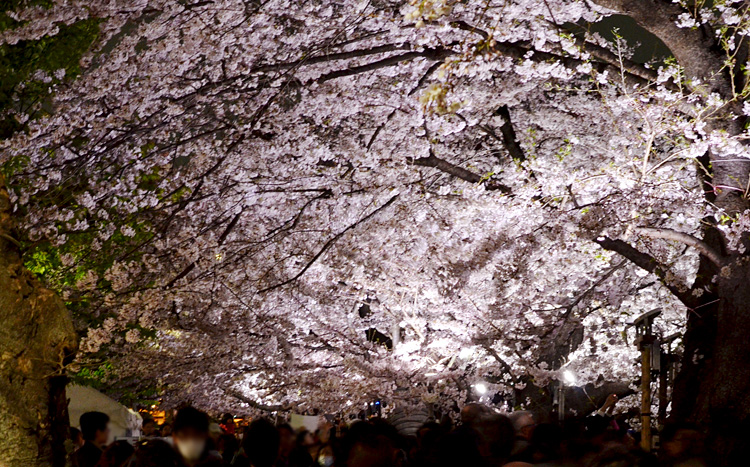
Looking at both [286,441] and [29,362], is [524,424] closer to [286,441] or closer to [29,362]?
[286,441]

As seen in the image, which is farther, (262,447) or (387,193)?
(387,193)

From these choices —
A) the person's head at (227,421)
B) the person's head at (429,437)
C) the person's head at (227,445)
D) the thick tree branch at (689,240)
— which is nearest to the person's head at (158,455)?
the person's head at (429,437)

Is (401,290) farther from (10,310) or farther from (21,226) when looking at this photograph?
(10,310)

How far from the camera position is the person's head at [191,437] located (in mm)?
4070

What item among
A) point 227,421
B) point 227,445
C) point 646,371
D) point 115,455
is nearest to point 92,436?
point 115,455

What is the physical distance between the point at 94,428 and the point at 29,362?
2.93ft

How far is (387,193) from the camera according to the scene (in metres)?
11.1

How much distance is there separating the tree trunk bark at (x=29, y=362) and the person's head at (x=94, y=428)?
647 mm

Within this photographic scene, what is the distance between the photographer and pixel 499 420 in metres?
5.87

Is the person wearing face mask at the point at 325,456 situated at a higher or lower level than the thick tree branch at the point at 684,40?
lower

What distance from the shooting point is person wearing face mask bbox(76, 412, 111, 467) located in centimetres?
619

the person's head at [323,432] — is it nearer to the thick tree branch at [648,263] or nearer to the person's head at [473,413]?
the person's head at [473,413]

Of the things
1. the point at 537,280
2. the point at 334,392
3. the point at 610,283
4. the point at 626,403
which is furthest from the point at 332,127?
the point at 626,403

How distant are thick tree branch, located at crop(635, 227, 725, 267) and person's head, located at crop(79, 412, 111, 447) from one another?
5.36 metres
